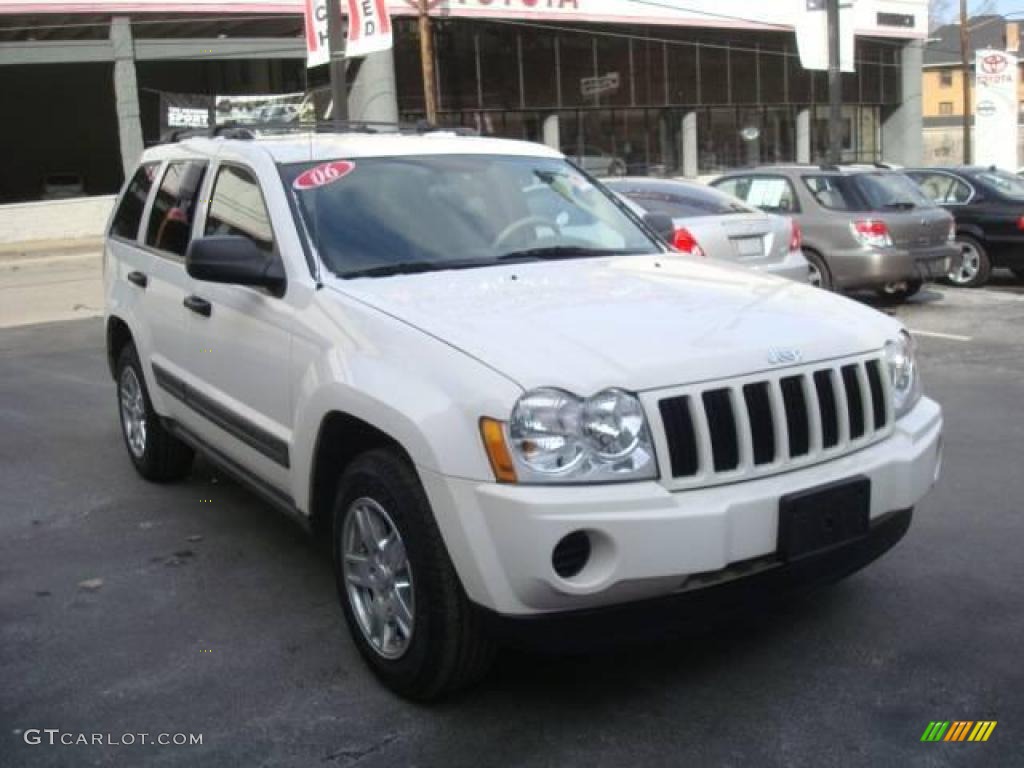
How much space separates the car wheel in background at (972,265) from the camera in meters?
13.2

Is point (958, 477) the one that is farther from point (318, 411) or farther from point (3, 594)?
point (3, 594)

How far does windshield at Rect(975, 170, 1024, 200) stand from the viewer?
43.5ft

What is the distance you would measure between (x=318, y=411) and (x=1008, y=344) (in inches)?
304

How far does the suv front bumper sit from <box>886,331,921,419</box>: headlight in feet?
2.61

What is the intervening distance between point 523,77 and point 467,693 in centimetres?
2791

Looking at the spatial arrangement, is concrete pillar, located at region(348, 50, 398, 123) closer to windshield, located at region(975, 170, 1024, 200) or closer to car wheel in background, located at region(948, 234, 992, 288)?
windshield, located at region(975, 170, 1024, 200)

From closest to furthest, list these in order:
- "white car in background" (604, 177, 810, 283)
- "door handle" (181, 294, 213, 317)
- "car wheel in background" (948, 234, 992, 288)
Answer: "door handle" (181, 294, 213, 317) < "white car in background" (604, 177, 810, 283) < "car wheel in background" (948, 234, 992, 288)

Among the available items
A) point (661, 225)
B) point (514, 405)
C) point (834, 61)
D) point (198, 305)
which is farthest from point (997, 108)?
point (514, 405)

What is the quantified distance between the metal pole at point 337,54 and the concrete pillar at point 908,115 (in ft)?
91.1

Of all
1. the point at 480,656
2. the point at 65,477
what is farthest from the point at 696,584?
the point at 65,477

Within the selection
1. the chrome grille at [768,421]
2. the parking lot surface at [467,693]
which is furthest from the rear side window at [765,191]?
the chrome grille at [768,421]

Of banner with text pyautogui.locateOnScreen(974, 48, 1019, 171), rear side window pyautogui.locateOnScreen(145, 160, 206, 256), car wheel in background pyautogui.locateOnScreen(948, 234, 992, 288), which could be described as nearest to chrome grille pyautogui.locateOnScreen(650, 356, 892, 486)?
rear side window pyautogui.locateOnScreen(145, 160, 206, 256)

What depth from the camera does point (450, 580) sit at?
10.1ft

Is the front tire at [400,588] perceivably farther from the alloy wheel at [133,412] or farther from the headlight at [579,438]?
the alloy wheel at [133,412]
